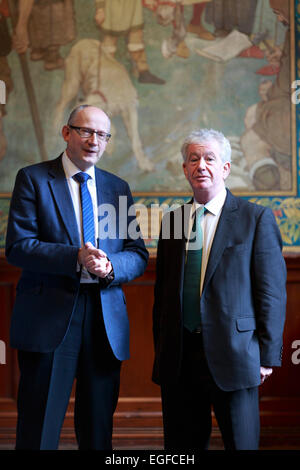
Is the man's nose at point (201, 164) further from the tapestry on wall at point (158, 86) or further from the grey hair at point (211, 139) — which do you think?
the tapestry on wall at point (158, 86)

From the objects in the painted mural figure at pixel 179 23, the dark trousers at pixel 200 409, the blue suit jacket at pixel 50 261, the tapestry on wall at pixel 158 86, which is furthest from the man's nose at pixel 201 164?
the painted mural figure at pixel 179 23

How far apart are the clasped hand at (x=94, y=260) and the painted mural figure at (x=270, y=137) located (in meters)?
1.96

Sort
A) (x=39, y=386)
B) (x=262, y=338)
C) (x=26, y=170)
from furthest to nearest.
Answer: (x=26, y=170) < (x=39, y=386) < (x=262, y=338)

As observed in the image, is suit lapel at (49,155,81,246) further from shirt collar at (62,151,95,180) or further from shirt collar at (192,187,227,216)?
shirt collar at (192,187,227,216)

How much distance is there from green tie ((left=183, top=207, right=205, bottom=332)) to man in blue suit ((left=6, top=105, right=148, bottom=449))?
0.32 m

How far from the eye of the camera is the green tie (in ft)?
7.48

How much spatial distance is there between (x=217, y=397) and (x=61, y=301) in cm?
82

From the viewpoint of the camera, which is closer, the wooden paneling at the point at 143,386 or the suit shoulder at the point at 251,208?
the suit shoulder at the point at 251,208

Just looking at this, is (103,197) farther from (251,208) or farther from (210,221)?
(251,208)

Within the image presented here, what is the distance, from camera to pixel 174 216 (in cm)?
253

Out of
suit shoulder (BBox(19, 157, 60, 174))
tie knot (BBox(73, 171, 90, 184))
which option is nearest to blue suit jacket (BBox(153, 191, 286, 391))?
tie knot (BBox(73, 171, 90, 184))

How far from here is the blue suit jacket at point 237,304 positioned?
2.18 meters
